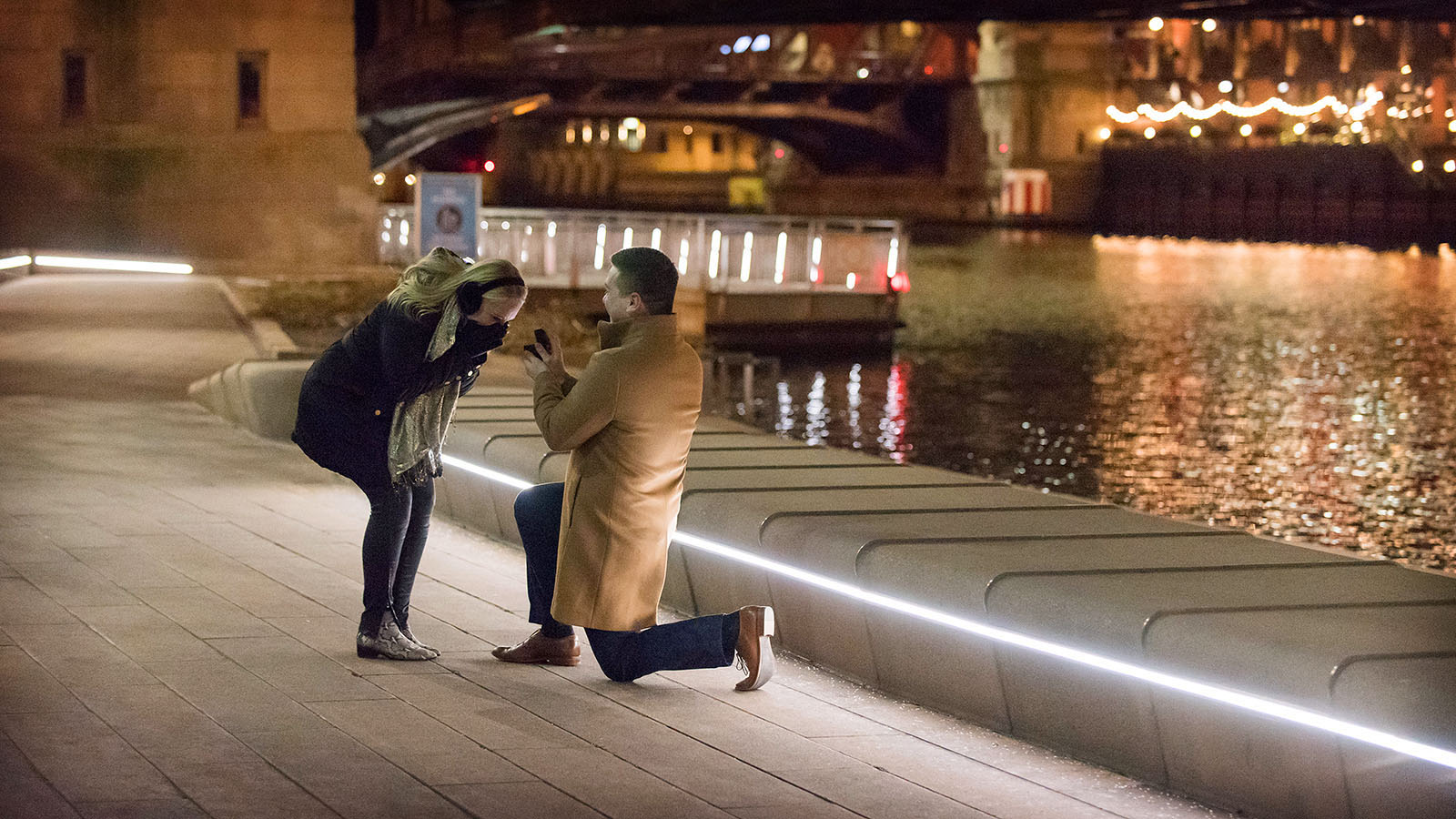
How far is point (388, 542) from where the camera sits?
20.0 feet

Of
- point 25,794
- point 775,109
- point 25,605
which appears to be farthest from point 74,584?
point 775,109

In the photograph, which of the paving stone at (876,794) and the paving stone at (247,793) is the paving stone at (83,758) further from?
the paving stone at (876,794)

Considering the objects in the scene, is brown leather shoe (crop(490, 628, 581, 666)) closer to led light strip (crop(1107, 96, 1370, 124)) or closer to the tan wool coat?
the tan wool coat

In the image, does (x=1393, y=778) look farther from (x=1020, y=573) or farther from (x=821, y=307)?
(x=821, y=307)

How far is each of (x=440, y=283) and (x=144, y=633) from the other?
1649 mm

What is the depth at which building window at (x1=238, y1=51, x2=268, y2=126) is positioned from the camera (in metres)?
32.9

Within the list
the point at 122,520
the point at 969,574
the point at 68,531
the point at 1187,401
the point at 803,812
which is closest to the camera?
the point at 803,812

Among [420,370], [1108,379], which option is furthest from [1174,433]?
[420,370]

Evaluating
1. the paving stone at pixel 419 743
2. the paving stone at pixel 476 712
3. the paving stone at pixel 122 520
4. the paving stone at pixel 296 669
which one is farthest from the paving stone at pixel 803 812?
the paving stone at pixel 122 520

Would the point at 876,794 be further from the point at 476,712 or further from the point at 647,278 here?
the point at 647,278

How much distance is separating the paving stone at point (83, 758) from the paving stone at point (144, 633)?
789 millimetres

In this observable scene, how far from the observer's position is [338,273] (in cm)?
3097

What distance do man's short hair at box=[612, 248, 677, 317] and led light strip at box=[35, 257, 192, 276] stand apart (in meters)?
25.6

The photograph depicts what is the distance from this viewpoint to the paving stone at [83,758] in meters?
4.61
